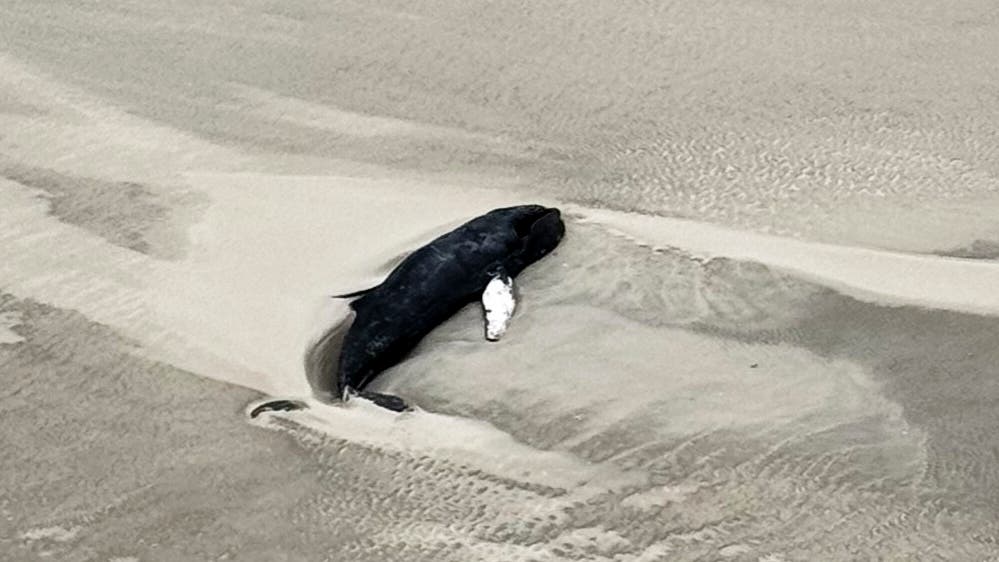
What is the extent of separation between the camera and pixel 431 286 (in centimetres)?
375

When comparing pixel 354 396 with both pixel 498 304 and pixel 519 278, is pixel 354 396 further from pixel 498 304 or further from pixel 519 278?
pixel 519 278

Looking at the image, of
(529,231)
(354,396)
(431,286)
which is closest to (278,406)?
(354,396)

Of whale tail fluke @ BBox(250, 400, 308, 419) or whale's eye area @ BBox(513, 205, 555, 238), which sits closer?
whale tail fluke @ BBox(250, 400, 308, 419)

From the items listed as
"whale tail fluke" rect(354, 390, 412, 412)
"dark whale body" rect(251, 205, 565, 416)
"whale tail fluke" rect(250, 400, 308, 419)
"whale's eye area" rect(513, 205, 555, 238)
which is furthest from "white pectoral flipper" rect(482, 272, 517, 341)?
"whale tail fluke" rect(250, 400, 308, 419)

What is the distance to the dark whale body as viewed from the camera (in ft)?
11.7

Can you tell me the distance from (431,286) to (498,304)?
0.18 m

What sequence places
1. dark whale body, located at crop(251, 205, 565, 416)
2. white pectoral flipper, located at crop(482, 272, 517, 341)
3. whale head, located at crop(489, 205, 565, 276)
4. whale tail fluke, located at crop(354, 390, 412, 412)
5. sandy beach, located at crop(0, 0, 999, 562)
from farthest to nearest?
whale head, located at crop(489, 205, 565, 276), white pectoral flipper, located at crop(482, 272, 517, 341), dark whale body, located at crop(251, 205, 565, 416), whale tail fluke, located at crop(354, 390, 412, 412), sandy beach, located at crop(0, 0, 999, 562)

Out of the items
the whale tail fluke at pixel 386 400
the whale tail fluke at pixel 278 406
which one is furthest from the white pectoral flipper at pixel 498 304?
the whale tail fluke at pixel 278 406

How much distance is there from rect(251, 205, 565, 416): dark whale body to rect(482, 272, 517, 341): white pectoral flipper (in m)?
0.03

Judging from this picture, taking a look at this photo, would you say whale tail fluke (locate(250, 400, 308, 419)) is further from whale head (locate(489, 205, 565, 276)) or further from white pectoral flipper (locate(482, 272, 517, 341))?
whale head (locate(489, 205, 565, 276))

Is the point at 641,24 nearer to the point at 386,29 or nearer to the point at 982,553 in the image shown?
the point at 386,29

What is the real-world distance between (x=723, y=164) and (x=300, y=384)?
5.23 ft

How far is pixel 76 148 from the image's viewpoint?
187 inches

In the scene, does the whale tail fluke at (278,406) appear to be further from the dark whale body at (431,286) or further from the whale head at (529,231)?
the whale head at (529,231)
